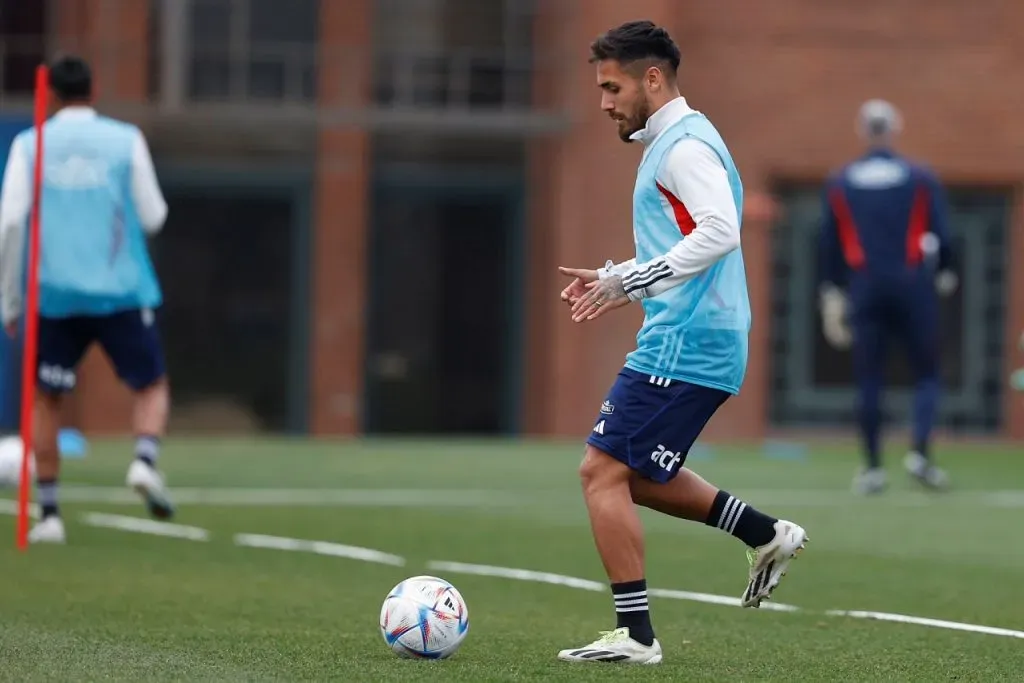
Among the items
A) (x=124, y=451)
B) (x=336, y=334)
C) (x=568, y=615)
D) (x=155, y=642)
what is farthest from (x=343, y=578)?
(x=336, y=334)

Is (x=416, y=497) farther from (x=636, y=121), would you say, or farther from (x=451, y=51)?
(x=451, y=51)

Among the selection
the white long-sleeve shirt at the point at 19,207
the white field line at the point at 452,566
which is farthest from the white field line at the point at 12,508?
the white long-sleeve shirt at the point at 19,207

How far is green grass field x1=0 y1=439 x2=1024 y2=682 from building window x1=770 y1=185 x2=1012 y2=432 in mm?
8119

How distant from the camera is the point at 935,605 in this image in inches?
318

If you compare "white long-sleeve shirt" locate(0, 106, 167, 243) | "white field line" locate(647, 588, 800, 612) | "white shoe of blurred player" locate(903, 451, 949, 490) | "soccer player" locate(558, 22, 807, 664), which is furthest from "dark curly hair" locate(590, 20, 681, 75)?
"white shoe of blurred player" locate(903, 451, 949, 490)

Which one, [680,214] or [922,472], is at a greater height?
[680,214]

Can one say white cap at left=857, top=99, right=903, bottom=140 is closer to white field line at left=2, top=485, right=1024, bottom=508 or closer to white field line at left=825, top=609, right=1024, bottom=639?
white field line at left=2, top=485, right=1024, bottom=508

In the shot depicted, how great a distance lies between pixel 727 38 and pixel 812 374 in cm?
389

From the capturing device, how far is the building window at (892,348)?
23750 millimetres

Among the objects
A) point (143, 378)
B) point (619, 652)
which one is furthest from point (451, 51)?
point (619, 652)

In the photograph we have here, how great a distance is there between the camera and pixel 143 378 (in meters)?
10.1

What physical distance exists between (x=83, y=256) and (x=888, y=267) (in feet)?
19.2

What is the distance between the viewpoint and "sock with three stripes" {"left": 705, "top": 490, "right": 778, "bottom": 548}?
6.52 meters

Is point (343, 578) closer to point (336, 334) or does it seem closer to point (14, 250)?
point (14, 250)
